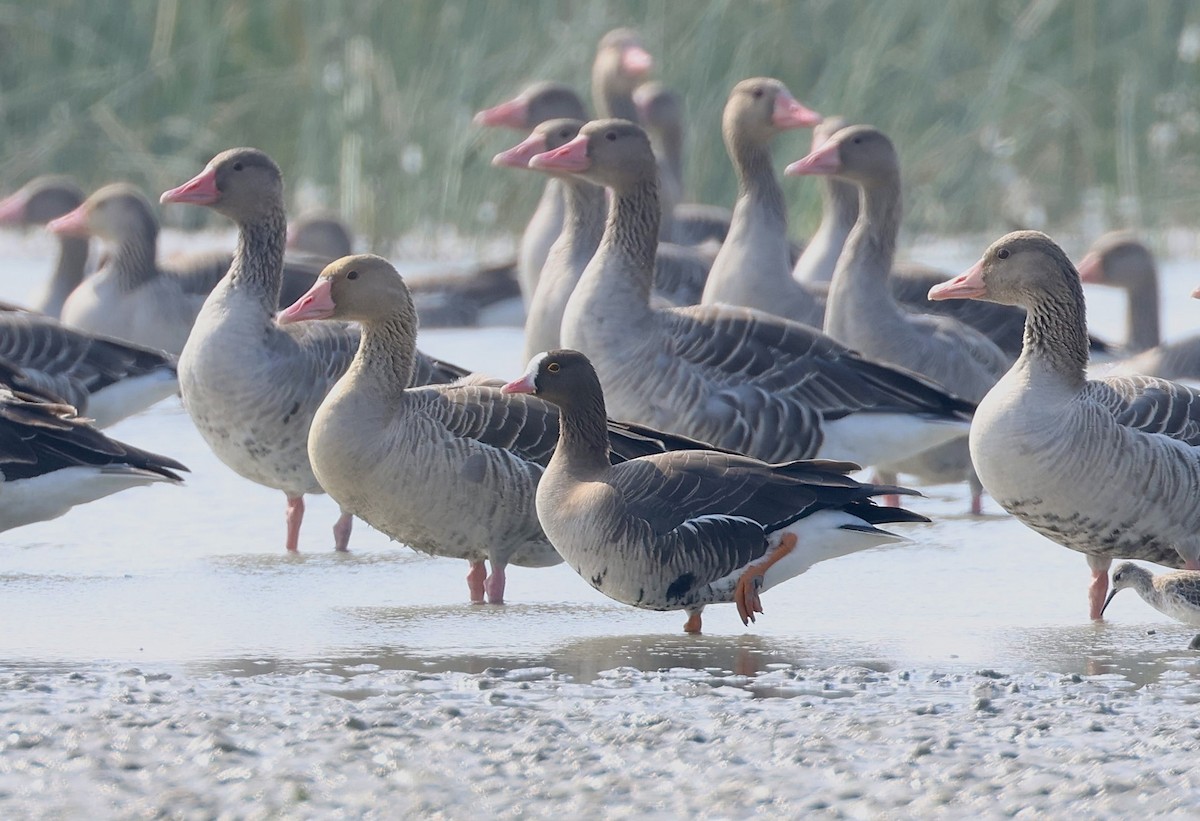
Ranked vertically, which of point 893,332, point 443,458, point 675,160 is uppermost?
point 675,160

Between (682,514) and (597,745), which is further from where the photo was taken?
(682,514)

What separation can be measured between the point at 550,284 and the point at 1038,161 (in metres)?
7.73

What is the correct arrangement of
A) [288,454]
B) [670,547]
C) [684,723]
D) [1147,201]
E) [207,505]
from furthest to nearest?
[1147,201], [207,505], [288,454], [670,547], [684,723]

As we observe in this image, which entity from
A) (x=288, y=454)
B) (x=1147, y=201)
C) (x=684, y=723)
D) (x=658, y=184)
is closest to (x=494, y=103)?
(x=1147, y=201)

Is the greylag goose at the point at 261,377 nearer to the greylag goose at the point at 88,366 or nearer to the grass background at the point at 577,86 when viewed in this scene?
the greylag goose at the point at 88,366

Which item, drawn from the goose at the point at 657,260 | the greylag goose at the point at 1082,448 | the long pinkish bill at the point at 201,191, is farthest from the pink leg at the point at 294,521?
the goose at the point at 657,260

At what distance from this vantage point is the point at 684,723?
16.5ft

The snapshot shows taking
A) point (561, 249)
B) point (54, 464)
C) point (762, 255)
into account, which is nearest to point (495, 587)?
point (54, 464)

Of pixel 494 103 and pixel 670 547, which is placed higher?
pixel 494 103

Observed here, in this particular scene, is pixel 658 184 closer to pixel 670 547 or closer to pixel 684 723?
pixel 670 547

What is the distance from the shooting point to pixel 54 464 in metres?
7.57

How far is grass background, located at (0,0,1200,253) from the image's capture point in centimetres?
1606

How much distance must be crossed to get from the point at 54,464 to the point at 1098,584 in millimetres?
3906

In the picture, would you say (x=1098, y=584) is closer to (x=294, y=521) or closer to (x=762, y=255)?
(x=294, y=521)
